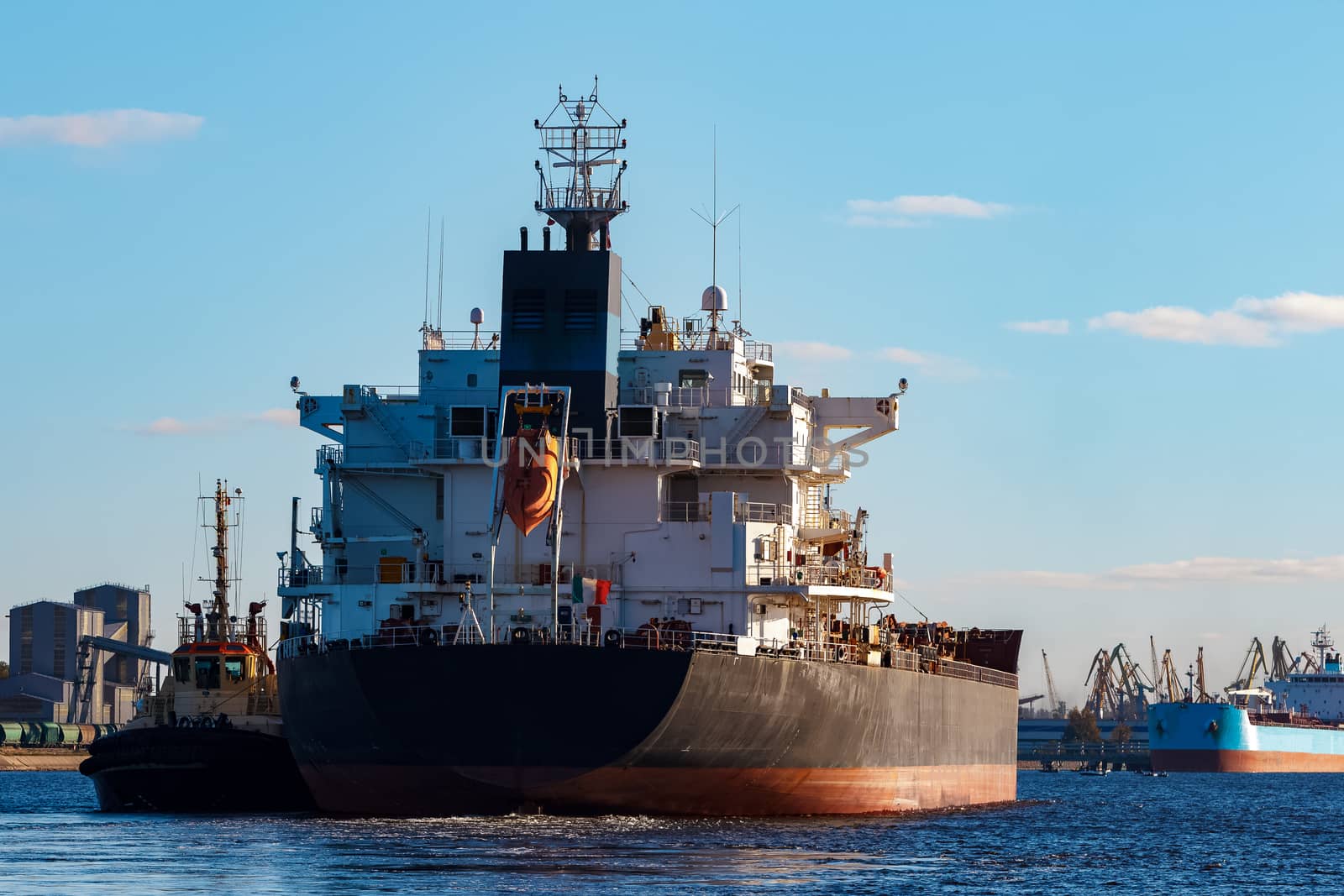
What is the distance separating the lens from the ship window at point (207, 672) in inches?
2009

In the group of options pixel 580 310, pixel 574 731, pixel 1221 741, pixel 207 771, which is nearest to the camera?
pixel 574 731

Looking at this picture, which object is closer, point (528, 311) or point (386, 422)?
point (528, 311)

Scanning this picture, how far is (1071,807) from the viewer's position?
61.1 meters

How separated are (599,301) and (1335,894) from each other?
19517mm

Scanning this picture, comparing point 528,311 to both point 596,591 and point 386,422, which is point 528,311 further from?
point 596,591

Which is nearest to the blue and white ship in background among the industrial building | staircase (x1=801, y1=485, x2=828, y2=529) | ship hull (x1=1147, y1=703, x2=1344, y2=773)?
ship hull (x1=1147, y1=703, x2=1344, y2=773)

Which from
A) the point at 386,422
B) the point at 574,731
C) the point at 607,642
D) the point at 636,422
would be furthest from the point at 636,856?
the point at 386,422

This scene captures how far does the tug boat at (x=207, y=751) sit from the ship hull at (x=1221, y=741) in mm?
93418

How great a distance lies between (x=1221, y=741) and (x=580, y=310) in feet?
324

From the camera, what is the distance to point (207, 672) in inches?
2013

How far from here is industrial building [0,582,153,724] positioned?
132250 millimetres

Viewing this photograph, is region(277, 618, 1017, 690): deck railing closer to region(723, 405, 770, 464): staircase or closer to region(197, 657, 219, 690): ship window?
region(723, 405, 770, 464): staircase

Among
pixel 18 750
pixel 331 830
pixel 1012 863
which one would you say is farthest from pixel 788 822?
pixel 18 750

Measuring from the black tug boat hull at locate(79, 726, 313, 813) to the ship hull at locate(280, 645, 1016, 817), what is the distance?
14.9ft
